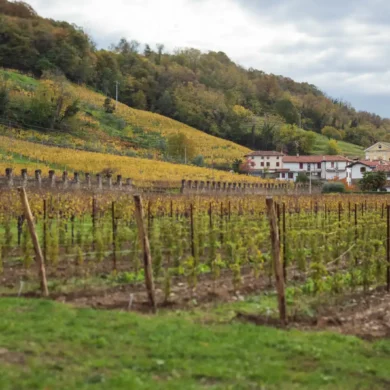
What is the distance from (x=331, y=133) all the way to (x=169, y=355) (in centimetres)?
14415

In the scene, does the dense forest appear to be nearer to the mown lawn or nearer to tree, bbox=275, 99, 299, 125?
tree, bbox=275, 99, 299, 125

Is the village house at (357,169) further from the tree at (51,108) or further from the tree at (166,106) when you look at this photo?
the tree at (51,108)

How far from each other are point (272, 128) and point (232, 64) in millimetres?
76880

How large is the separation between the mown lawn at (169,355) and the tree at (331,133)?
465 ft

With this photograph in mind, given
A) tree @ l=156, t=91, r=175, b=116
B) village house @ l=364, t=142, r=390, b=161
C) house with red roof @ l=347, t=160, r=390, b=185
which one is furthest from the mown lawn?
village house @ l=364, t=142, r=390, b=161

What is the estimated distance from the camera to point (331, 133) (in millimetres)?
147375

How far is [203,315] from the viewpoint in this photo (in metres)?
10.0

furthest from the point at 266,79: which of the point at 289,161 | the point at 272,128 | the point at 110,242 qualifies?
the point at 110,242

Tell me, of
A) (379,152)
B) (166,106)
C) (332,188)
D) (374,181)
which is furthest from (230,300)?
(379,152)

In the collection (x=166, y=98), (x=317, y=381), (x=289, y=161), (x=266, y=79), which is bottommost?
(x=317, y=381)

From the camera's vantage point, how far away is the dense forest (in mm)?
109562

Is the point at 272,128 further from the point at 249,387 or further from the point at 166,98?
the point at 249,387

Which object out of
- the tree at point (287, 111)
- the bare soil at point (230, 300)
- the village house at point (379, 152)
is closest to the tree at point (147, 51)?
the tree at point (287, 111)

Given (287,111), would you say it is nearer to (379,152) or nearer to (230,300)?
(379,152)
